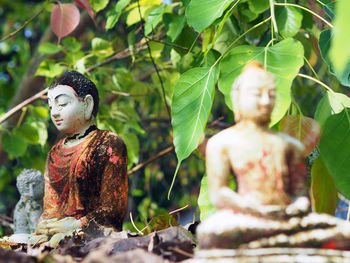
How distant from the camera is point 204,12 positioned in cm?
156

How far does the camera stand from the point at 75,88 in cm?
183

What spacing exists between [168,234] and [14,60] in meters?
3.34

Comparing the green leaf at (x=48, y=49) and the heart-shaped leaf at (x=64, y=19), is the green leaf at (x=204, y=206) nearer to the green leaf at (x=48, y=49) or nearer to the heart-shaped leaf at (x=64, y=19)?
the heart-shaped leaf at (x=64, y=19)

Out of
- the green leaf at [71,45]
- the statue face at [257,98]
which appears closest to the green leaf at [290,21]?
the statue face at [257,98]

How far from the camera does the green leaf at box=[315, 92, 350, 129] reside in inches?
59.1

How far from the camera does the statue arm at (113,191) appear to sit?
1.66 m

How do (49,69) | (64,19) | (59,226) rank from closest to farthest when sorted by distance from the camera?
(59,226) → (64,19) → (49,69)

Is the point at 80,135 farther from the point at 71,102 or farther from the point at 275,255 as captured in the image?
the point at 275,255

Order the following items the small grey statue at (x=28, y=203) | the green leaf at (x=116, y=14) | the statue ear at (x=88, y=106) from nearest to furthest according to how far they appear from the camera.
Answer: the statue ear at (x=88, y=106)
the small grey statue at (x=28, y=203)
the green leaf at (x=116, y=14)

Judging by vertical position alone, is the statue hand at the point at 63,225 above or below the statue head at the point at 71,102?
below

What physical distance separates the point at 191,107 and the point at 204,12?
32cm

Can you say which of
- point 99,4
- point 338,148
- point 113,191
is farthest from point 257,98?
point 99,4

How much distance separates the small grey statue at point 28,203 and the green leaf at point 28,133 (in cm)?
59

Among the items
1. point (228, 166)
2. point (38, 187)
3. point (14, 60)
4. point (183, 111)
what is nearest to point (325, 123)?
point (183, 111)
